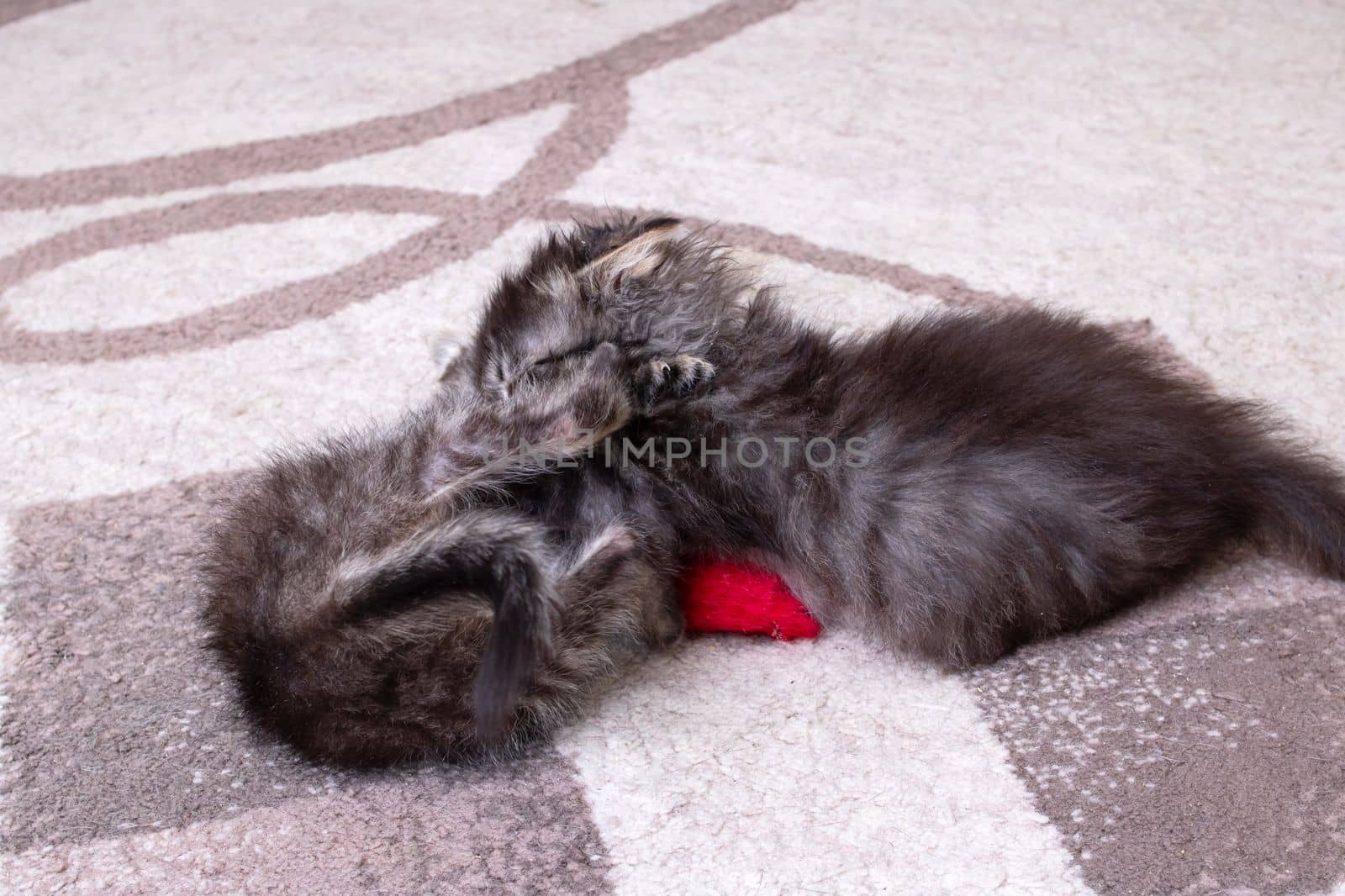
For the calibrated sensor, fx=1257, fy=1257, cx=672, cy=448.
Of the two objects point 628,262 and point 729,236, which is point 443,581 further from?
point 729,236

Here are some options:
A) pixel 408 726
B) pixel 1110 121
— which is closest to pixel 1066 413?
pixel 408 726

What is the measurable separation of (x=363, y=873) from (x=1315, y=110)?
2.38 meters

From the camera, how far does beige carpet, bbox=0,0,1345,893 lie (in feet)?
3.94

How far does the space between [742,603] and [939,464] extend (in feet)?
0.90

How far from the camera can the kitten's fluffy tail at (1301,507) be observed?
1.44 meters

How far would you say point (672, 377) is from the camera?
1491 millimetres

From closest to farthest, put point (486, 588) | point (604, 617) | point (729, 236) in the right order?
point (486, 588) < point (604, 617) < point (729, 236)

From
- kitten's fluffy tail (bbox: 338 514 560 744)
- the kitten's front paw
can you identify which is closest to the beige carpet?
kitten's fluffy tail (bbox: 338 514 560 744)

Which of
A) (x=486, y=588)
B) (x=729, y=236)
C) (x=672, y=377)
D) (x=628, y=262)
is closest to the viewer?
(x=486, y=588)

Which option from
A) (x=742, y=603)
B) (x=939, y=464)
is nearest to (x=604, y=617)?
(x=742, y=603)

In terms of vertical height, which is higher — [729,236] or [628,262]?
[628,262]

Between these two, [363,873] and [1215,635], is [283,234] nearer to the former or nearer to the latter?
[363,873]

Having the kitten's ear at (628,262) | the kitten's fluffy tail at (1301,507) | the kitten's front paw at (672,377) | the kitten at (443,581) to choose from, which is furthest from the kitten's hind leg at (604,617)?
the kitten's fluffy tail at (1301,507)

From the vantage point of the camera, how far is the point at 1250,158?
2.40 metres
